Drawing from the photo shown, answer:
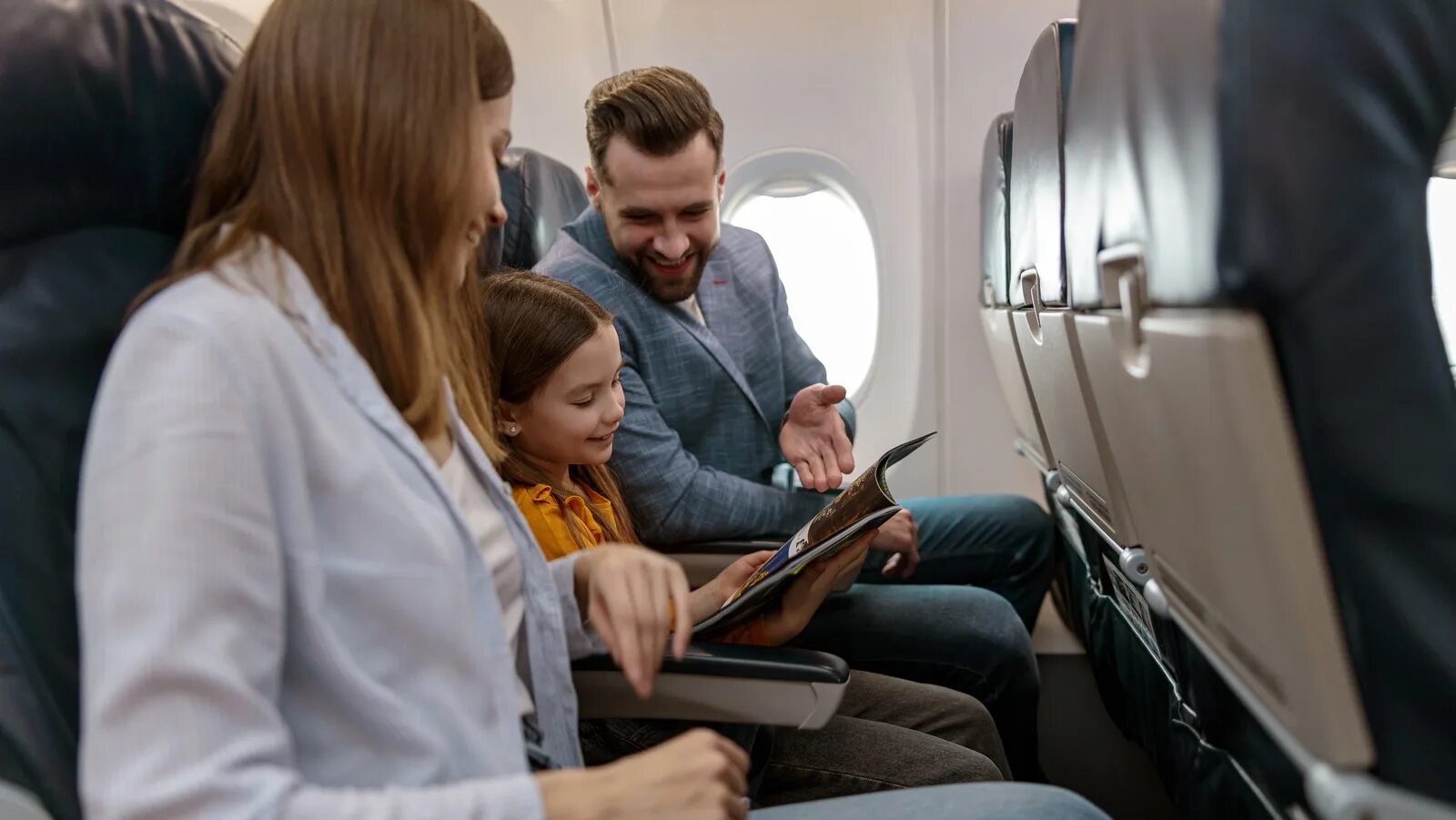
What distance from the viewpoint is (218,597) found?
31.5 inches

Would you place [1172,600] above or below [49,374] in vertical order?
below

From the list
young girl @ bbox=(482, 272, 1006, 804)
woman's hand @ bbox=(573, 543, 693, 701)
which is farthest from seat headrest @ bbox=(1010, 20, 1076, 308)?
woman's hand @ bbox=(573, 543, 693, 701)

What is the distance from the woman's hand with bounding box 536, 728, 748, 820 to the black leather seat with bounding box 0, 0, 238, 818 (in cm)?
42

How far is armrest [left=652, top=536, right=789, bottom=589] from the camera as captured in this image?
7.20 feet

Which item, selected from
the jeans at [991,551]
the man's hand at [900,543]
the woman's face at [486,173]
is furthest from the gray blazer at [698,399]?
the woman's face at [486,173]

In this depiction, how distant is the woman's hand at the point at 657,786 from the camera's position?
92cm

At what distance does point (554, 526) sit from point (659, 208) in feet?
2.80

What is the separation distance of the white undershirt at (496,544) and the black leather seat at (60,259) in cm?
Result: 34

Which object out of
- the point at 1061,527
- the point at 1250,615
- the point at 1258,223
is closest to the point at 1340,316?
the point at 1258,223

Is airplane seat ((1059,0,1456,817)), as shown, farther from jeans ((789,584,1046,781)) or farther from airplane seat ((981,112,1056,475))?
airplane seat ((981,112,1056,475))

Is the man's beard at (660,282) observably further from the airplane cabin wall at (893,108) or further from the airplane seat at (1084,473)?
the airplane cabin wall at (893,108)

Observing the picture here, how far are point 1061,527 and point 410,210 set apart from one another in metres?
2.21

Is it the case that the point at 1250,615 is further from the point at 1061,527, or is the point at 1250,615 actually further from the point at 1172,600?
the point at 1061,527

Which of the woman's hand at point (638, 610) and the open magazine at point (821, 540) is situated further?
the open magazine at point (821, 540)
